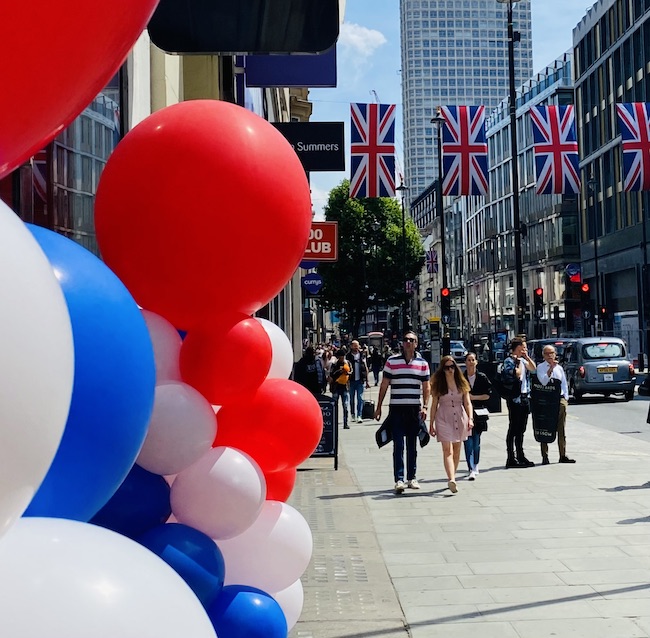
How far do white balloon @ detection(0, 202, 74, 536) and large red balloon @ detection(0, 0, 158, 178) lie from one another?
0.22 m

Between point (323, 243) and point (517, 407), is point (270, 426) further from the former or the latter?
point (323, 243)

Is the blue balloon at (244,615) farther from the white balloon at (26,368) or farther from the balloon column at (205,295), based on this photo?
the white balloon at (26,368)

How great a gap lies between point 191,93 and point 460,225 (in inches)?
4061

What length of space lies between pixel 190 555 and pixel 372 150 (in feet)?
64.6

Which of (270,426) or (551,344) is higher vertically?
(270,426)

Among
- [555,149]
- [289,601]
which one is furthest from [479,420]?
[555,149]

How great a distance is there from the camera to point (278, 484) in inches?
152

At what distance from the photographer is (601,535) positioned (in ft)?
27.4

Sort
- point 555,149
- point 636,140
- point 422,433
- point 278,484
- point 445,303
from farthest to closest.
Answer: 1. point 445,303
2. point 636,140
3. point 555,149
4. point 422,433
5. point 278,484

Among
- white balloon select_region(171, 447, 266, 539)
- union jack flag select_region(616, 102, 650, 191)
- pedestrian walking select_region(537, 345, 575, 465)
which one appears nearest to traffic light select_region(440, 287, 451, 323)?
union jack flag select_region(616, 102, 650, 191)

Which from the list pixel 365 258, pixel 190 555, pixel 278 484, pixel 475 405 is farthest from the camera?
pixel 365 258

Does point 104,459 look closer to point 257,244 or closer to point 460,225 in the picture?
point 257,244

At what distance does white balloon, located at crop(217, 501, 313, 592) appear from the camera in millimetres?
3477

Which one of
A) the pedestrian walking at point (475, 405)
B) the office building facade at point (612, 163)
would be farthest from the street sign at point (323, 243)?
the office building facade at point (612, 163)
